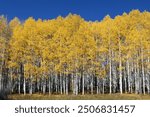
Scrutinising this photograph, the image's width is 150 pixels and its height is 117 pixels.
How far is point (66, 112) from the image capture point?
7062 mm

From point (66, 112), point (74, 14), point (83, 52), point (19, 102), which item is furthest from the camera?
point (74, 14)

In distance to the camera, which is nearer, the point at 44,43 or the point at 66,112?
the point at 66,112

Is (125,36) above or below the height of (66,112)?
above

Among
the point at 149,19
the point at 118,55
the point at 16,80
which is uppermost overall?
the point at 149,19

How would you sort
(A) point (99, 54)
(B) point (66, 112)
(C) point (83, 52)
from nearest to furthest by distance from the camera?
(B) point (66, 112), (C) point (83, 52), (A) point (99, 54)

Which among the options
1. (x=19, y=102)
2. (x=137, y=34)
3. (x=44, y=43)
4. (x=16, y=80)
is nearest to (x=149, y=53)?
(x=137, y=34)

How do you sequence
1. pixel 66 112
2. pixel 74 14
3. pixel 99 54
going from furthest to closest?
pixel 74 14, pixel 99 54, pixel 66 112

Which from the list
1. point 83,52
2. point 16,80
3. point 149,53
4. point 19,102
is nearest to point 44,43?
point 83,52

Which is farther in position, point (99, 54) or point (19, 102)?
point (99, 54)

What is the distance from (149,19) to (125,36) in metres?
6.32

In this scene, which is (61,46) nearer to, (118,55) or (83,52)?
(83,52)

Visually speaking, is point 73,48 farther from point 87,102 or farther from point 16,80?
point 87,102

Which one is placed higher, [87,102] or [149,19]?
[149,19]

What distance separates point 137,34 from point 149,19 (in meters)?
6.71
